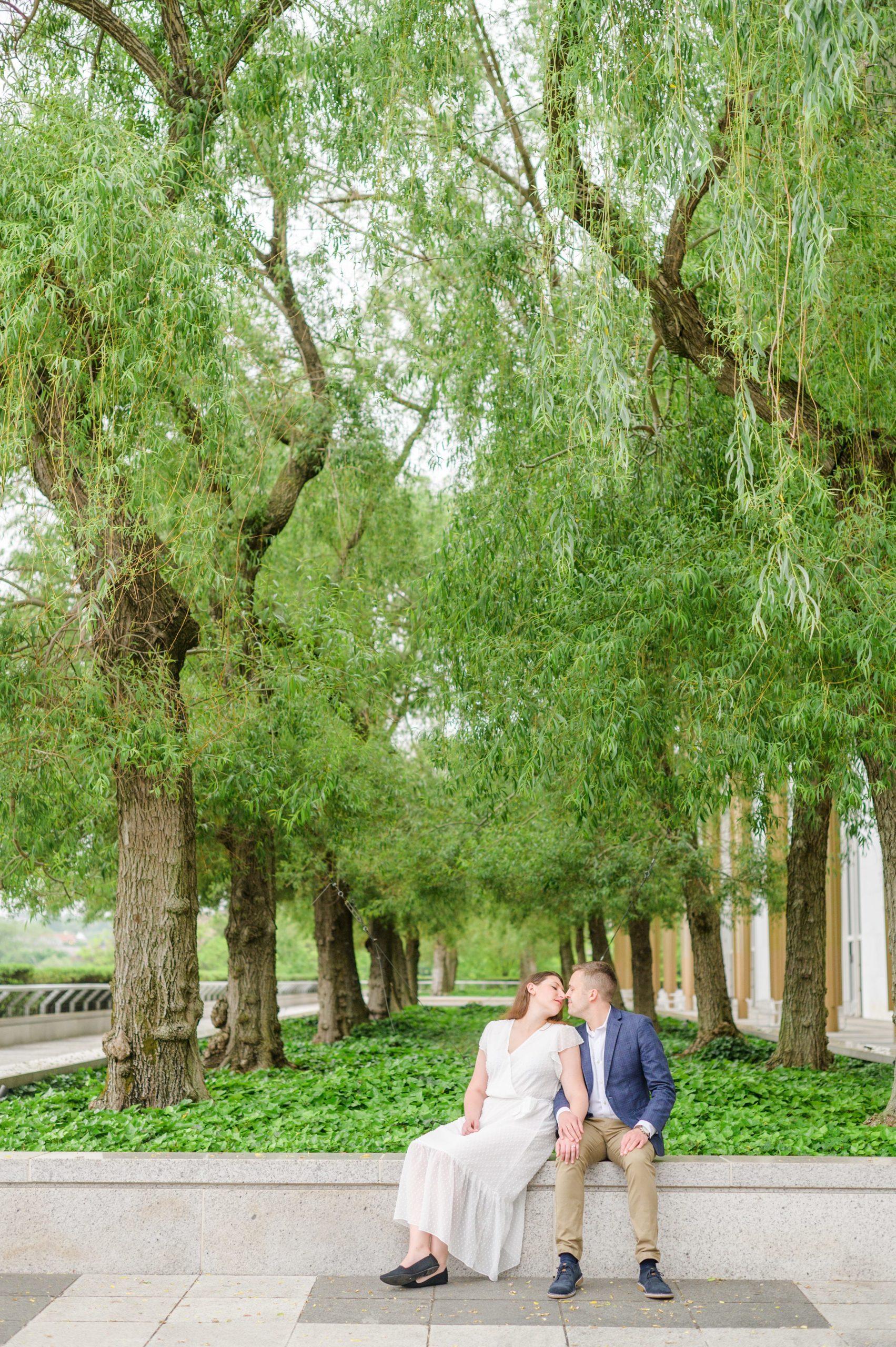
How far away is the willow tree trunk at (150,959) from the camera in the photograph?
8.95 metres

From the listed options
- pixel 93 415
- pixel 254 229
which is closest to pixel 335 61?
pixel 254 229

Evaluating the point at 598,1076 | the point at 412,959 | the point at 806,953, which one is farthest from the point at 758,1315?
the point at 412,959

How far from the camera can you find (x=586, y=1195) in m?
6.16

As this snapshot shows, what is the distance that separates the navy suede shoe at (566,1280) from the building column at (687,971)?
97.6ft

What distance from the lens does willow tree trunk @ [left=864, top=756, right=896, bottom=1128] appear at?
323 inches

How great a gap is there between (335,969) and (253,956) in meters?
7.11

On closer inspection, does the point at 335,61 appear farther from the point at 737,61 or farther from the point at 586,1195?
the point at 586,1195

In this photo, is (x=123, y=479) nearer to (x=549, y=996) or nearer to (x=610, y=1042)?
(x=549, y=996)

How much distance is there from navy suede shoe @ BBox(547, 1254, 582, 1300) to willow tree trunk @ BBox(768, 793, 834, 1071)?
775cm

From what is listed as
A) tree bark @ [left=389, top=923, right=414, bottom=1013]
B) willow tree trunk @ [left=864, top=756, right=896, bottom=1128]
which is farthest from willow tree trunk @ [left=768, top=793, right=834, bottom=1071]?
tree bark @ [left=389, top=923, right=414, bottom=1013]

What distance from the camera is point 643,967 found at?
70.5ft

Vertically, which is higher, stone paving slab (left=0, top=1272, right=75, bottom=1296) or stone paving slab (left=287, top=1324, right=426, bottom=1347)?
stone paving slab (left=287, top=1324, right=426, bottom=1347)

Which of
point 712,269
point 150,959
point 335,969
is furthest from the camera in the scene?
point 335,969

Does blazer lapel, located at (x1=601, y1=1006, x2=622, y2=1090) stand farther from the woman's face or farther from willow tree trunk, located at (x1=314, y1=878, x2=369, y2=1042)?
willow tree trunk, located at (x1=314, y1=878, x2=369, y2=1042)
